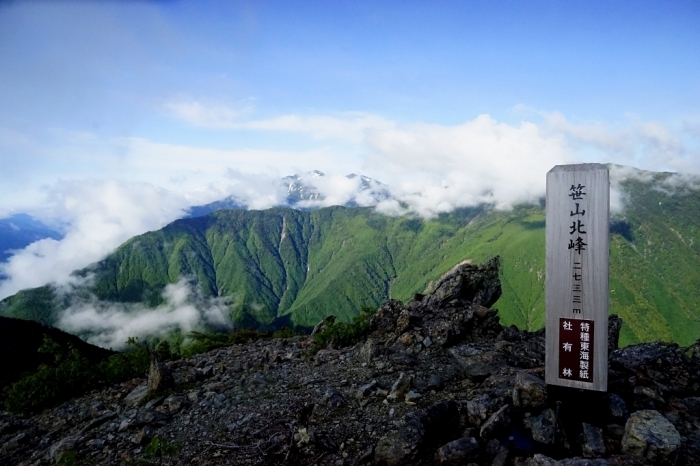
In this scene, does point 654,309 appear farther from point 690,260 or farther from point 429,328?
point 429,328

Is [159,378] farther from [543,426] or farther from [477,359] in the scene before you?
[543,426]

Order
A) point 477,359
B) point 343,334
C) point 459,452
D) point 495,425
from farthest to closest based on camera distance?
point 343,334
point 477,359
point 495,425
point 459,452

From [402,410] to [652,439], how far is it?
4960mm

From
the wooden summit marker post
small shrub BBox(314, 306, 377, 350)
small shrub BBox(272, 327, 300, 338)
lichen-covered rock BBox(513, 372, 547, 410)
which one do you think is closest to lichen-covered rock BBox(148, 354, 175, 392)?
small shrub BBox(314, 306, 377, 350)

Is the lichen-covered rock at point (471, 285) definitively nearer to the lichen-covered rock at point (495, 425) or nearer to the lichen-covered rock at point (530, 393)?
the lichen-covered rock at point (530, 393)

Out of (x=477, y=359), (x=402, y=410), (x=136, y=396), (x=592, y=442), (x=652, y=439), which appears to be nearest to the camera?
(x=652, y=439)

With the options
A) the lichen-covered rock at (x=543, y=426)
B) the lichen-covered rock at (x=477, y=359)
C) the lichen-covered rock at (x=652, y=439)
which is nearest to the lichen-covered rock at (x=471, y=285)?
the lichen-covered rock at (x=477, y=359)

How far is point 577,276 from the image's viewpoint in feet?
28.7

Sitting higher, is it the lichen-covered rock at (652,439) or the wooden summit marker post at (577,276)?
the wooden summit marker post at (577,276)

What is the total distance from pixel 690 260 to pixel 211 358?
24900cm

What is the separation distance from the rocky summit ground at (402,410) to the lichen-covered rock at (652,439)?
0.06ft

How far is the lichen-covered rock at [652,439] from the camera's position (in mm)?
6820

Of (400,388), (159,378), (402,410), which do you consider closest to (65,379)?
(159,378)

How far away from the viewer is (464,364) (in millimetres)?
12023
